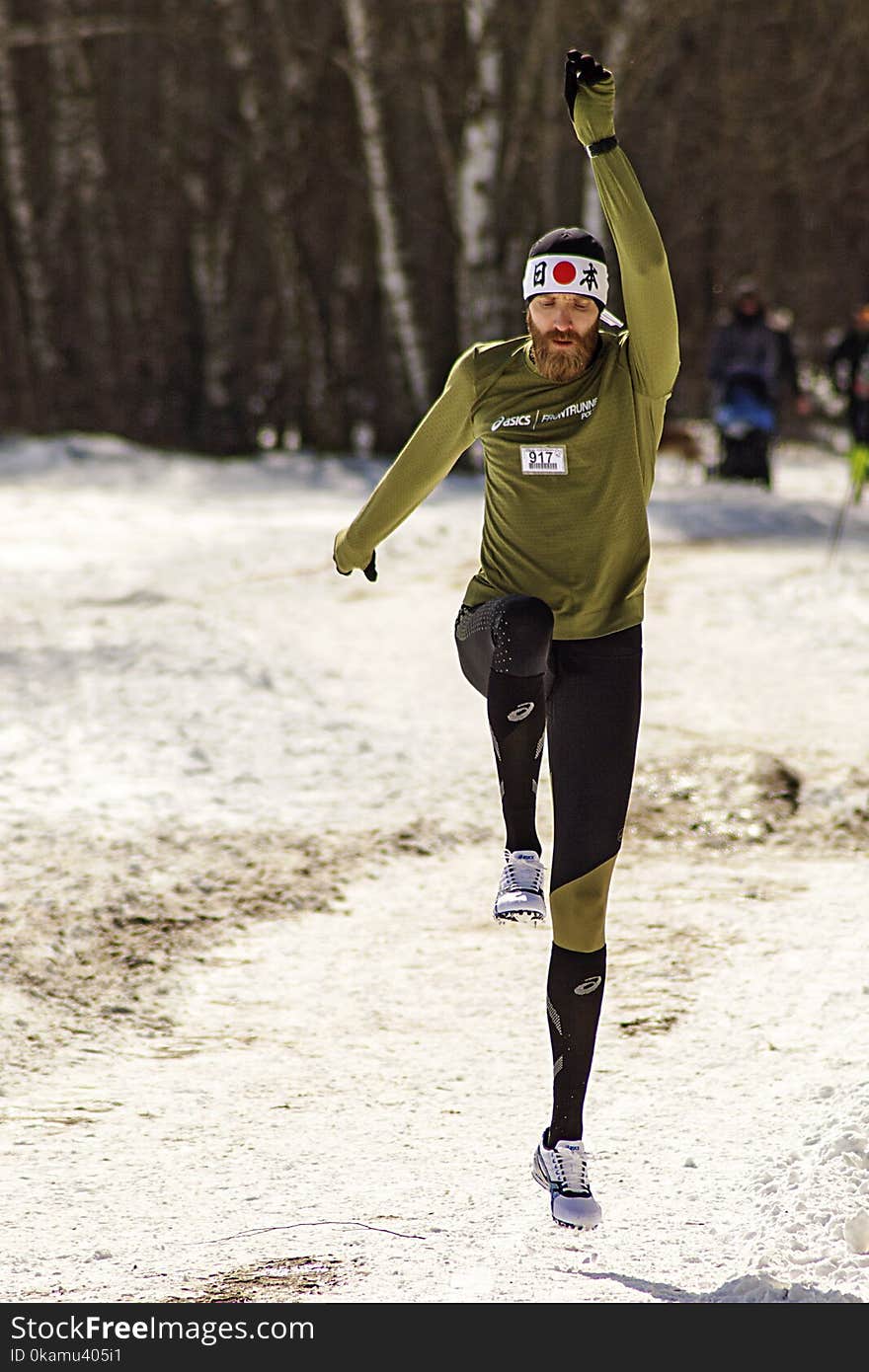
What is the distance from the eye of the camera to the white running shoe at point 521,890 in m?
3.97

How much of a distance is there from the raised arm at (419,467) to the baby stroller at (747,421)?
1280 centimetres

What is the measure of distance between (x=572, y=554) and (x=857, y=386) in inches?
463

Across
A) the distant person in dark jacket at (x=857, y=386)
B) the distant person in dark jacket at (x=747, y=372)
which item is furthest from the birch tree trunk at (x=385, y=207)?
the distant person in dark jacket at (x=857, y=386)

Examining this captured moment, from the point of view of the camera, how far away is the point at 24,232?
71.3 feet

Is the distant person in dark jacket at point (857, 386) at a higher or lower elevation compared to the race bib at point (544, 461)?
lower

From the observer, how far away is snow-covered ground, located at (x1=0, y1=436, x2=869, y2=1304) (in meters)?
4.23

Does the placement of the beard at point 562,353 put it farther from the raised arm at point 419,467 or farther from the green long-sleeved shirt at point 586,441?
the raised arm at point 419,467

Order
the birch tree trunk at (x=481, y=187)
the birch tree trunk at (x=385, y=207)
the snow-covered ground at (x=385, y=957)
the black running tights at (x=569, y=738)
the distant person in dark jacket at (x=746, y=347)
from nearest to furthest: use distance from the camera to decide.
Answer: the black running tights at (x=569, y=738), the snow-covered ground at (x=385, y=957), the distant person in dark jacket at (x=746, y=347), the birch tree trunk at (x=481, y=187), the birch tree trunk at (x=385, y=207)

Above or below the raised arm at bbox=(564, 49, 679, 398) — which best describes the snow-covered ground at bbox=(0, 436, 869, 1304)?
below

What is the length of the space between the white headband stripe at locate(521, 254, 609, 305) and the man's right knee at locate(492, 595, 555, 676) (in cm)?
64

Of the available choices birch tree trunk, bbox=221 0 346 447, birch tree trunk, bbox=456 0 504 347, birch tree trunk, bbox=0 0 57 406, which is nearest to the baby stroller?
birch tree trunk, bbox=456 0 504 347

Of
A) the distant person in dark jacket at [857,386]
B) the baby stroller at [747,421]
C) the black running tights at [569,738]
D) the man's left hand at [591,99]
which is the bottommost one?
the baby stroller at [747,421]

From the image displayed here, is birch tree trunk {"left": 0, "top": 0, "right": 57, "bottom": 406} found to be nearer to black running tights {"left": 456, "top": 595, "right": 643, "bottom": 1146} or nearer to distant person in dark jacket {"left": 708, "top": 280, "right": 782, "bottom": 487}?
distant person in dark jacket {"left": 708, "top": 280, "right": 782, "bottom": 487}
